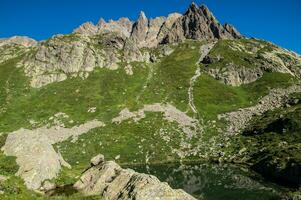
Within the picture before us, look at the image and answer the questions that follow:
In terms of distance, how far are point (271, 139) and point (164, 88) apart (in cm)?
5256

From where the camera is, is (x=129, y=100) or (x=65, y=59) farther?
(x=65, y=59)

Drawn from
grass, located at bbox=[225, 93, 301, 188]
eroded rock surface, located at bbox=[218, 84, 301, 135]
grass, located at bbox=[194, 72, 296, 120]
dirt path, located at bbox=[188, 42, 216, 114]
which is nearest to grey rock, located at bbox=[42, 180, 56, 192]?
grass, located at bbox=[225, 93, 301, 188]

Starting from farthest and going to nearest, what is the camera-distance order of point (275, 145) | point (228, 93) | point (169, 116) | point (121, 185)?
point (228, 93)
point (169, 116)
point (275, 145)
point (121, 185)

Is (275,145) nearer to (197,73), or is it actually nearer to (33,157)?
(33,157)

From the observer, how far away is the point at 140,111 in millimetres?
112000

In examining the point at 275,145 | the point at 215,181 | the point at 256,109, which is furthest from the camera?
the point at 256,109

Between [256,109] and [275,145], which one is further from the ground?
[256,109]

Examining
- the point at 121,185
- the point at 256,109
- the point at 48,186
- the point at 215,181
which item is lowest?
the point at 48,186

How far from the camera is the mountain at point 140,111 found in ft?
130

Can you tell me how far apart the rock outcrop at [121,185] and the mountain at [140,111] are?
167mm

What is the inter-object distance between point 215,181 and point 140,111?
54032 millimetres

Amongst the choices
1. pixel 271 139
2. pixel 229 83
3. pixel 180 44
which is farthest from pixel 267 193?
pixel 180 44

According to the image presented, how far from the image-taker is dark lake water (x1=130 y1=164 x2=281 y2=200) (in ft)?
166

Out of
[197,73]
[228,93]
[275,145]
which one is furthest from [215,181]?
Result: [197,73]
